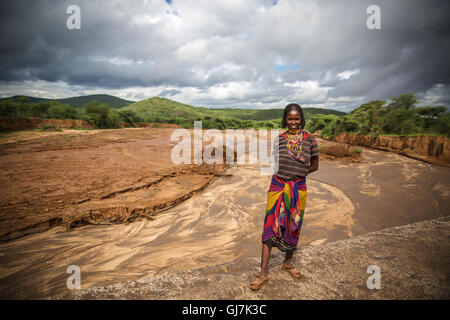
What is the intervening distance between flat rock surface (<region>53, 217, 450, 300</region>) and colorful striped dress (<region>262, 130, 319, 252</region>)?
0.40m

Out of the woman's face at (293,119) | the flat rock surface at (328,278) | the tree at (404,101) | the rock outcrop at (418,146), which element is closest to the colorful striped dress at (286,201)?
the woman's face at (293,119)

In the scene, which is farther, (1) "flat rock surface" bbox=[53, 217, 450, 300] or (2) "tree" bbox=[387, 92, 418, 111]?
(2) "tree" bbox=[387, 92, 418, 111]

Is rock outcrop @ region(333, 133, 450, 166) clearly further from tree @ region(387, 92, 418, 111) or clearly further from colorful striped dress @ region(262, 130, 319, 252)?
colorful striped dress @ region(262, 130, 319, 252)

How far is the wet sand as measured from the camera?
7.82ft

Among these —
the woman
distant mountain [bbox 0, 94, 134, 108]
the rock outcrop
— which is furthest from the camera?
distant mountain [bbox 0, 94, 134, 108]

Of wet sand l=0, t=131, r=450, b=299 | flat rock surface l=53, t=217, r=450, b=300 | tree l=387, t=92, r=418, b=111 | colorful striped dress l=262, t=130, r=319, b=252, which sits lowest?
wet sand l=0, t=131, r=450, b=299

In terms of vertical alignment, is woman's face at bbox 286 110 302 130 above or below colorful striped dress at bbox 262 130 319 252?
above

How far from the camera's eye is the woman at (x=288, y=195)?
1863mm

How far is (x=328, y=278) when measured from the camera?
188 centimetres

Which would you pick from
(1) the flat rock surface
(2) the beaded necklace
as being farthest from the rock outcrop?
(2) the beaded necklace

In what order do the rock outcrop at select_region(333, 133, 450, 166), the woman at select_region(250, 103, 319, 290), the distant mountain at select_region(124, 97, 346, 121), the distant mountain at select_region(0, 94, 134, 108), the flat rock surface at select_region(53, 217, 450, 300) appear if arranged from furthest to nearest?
the distant mountain at select_region(0, 94, 134, 108) → the distant mountain at select_region(124, 97, 346, 121) → the rock outcrop at select_region(333, 133, 450, 166) → the woman at select_region(250, 103, 319, 290) → the flat rock surface at select_region(53, 217, 450, 300)

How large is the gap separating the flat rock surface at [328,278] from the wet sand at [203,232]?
57 centimetres
